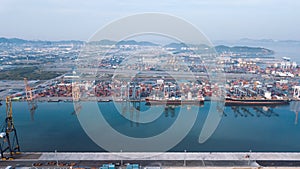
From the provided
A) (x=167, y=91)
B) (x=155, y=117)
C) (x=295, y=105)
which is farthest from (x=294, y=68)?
(x=155, y=117)

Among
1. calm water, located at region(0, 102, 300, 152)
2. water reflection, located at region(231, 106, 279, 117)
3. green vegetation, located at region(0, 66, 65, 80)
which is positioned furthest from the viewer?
green vegetation, located at region(0, 66, 65, 80)

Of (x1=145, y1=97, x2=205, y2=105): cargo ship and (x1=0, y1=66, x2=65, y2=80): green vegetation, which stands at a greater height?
(x1=0, y1=66, x2=65, y2=80): green vegetation

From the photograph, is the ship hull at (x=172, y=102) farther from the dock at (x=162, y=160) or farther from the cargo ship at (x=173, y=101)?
the dock at (x=162, y=160)

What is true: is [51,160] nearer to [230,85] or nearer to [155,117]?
[155,117]

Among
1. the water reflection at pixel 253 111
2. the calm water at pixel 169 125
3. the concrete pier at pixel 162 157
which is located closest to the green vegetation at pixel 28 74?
the calm water at pixel 169 125

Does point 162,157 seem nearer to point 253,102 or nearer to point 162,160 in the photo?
point 162,160

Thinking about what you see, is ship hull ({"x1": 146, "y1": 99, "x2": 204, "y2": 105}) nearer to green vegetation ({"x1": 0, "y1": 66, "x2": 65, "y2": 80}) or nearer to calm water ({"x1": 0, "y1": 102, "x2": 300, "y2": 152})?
calm water ({"x1": 0, "y1": 102, "x2": 300, "y2": 152})

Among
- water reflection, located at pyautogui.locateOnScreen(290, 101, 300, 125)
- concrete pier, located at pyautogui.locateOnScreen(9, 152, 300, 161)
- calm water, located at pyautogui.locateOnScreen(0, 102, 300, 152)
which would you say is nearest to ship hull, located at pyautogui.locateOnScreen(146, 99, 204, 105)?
calm water, located at pyautogui.locateOnScreen(0, 102, 300, 152)

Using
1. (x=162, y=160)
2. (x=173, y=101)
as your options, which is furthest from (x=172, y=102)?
(x=162, y=160)

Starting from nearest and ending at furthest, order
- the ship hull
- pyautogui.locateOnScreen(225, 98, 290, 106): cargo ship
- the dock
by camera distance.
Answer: the dock
the ship hull
pyautogui.locateOnScreen(225, 98, 290, 106): cargo ship
